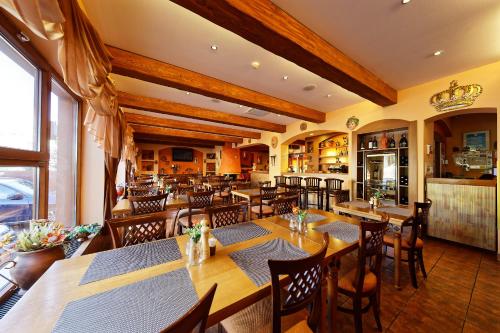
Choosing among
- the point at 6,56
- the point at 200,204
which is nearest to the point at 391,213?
the point at 200,204

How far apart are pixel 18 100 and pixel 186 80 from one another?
183 cm

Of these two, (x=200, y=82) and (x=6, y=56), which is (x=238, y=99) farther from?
(x=6, y=56)

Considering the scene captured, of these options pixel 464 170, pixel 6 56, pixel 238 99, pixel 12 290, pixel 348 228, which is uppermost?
pixel 238 99

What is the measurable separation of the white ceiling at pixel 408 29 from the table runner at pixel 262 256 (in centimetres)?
215

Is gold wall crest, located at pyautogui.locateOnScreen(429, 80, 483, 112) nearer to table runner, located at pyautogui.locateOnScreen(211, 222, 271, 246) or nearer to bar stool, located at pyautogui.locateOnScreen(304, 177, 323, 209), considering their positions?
bar stool, located at pyautogui.locateOnScreen(304, 177, 323, 209)

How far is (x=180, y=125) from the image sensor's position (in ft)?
20.6

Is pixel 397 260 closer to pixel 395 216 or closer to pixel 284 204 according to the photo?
pixel 395 216

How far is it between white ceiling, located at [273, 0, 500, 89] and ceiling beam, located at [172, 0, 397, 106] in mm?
87

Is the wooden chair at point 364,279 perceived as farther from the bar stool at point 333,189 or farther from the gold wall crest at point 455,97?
the gold wall crest at point 455,97

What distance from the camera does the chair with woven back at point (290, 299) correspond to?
0.87 m

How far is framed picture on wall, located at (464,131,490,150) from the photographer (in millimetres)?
5016

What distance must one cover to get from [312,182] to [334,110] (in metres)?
2.08

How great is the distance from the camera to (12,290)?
121 centimetres

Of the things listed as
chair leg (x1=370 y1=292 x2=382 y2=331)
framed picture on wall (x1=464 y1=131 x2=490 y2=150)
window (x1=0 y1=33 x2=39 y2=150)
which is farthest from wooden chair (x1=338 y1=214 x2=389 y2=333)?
framed picture on wall (x1=464 y1=131 x2=490 y2=150)
